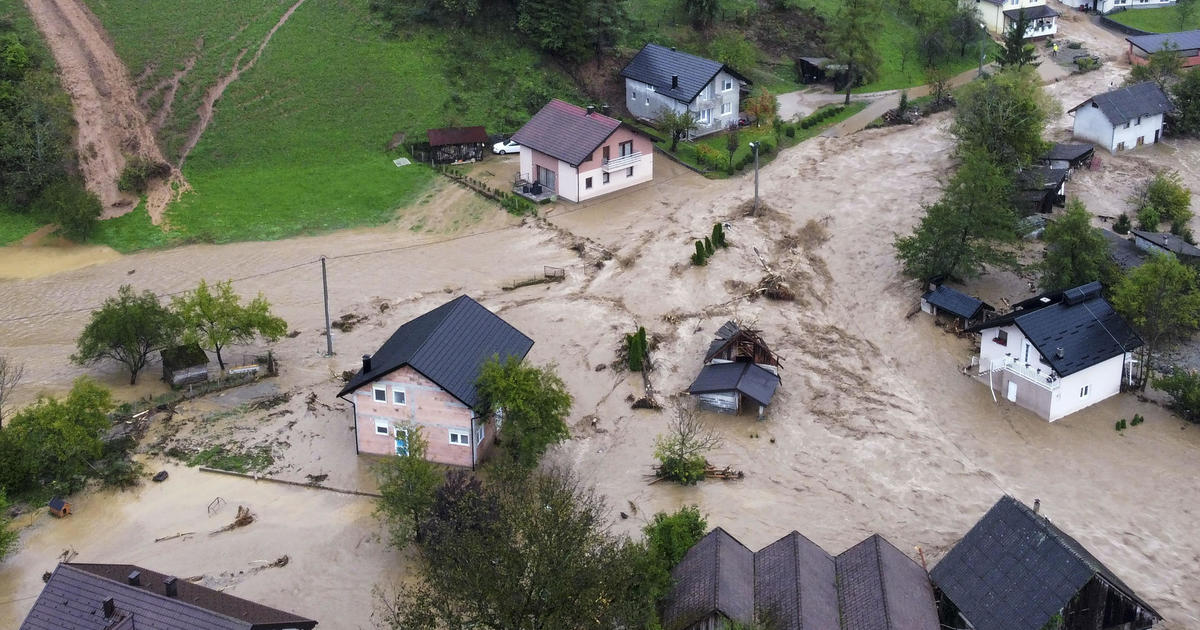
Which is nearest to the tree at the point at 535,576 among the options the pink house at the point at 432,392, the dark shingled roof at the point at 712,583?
the dark shingled roof at the point at 712,583

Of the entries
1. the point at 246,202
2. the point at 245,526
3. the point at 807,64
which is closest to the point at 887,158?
the point at 807,64

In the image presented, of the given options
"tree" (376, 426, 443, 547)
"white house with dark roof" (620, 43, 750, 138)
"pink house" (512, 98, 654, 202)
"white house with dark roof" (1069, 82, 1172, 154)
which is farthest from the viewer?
"white house with dark roof" (620, 43, 750, 138)

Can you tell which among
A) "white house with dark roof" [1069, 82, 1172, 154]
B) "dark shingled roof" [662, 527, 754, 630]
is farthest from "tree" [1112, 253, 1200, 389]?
"white house with dark roof" [1069, 82, 1172, 154]

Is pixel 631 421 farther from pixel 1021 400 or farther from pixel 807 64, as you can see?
pixel 807 64

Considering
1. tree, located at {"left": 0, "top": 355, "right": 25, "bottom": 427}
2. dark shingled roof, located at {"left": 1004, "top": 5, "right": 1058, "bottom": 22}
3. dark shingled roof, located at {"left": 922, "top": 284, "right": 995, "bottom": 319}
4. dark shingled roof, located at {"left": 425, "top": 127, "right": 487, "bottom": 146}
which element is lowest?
tree, located at {"left": 0, "top": 355, "right": 25, "bottom": 427}

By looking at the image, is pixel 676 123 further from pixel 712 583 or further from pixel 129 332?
pixel 712 583

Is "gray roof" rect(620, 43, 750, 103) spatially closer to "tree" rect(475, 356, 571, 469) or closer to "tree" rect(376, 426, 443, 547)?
"tree" rect(475, 356, 571, 469)
